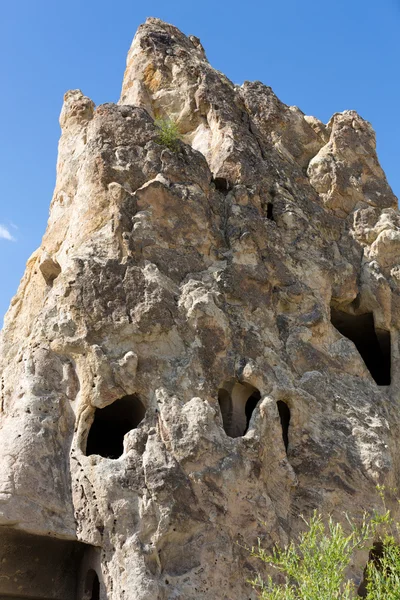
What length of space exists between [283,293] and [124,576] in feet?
17.4

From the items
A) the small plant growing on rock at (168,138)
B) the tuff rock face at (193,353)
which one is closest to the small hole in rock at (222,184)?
the tuff rock face at (193,353)

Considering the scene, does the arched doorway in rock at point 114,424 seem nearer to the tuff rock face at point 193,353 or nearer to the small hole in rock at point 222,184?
the tuff rock face at point 193,353

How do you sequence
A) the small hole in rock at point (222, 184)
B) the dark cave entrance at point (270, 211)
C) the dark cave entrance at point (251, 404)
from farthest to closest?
the dark cave entrance at point (270, 211), the small hole in rock at point (222, 184), the dark cave entrance at point (251, 404)

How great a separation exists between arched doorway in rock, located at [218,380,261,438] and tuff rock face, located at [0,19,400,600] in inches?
1.0

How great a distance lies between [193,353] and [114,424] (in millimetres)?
1636

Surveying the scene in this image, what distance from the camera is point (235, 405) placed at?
1000cm

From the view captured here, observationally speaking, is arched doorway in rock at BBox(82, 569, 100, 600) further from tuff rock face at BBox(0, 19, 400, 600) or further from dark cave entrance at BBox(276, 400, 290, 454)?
dark cave entrance at BBox(276, 400, 290, 454)

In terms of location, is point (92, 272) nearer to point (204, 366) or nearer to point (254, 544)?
point (204, 366)

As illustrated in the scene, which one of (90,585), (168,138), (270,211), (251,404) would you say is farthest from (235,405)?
(168,138)

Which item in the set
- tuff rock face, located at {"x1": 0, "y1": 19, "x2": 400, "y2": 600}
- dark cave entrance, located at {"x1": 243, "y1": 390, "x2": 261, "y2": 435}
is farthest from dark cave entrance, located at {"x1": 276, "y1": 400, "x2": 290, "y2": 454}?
dark cave entrance, located at {"x1": 243, "y1": 390, "x2": 261, "y2": 435}

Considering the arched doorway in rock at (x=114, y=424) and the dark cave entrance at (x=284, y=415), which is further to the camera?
the dark cave entrance at (x=284, y=415)

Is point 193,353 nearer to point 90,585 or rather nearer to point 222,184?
point 90,585

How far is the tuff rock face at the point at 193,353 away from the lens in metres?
8.22

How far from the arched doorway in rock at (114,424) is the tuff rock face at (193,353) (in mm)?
45
